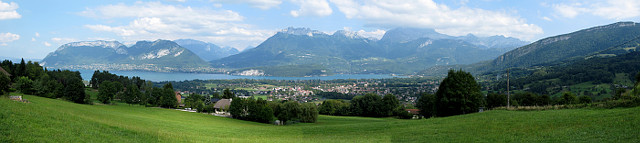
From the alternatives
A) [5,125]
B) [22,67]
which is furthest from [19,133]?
[22,67]

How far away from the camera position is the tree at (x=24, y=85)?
4422 centimetres

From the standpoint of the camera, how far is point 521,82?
11500 cm

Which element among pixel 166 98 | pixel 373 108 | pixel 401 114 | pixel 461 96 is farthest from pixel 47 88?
pixel 461 96

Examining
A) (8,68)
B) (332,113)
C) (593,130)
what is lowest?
(332,113)

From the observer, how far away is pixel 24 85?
44875 millimetres

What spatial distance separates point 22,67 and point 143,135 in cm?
6573

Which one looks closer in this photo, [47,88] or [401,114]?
[47,88]

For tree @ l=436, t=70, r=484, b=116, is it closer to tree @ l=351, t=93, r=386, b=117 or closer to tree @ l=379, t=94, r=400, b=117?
tree @ l=379, t=94, r=400, b=117

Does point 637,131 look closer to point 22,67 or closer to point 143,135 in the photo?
point 143,135

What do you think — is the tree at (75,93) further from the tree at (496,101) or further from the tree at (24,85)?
the tree at (496,101)

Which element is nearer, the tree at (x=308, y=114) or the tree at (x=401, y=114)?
the tree at (x=308, y=114)

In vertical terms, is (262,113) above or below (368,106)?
below

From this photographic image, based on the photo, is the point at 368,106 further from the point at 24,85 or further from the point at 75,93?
the point at 24,85

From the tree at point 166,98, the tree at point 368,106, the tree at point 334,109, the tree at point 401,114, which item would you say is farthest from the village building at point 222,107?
the tree at point 401,114
